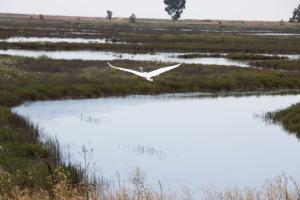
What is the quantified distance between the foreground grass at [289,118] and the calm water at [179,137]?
44cm

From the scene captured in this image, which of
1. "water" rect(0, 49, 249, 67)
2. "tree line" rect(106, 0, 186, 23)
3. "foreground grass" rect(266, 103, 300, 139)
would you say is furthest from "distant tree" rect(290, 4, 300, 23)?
"foreground grass" rect(266, 103, 300, 139)

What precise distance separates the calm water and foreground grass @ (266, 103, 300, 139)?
44 centimetres

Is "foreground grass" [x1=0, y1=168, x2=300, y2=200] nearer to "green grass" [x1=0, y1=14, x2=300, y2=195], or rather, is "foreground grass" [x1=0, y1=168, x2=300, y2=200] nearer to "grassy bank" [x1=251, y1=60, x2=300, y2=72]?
"green grass" [x1=0, y1=14, x2=300, y2=195]

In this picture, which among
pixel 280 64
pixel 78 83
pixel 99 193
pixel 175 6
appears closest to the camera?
pixel 99 193

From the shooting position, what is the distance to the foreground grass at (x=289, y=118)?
24.1 metres

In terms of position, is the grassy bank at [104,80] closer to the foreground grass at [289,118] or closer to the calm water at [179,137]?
the calm water at [179,137]

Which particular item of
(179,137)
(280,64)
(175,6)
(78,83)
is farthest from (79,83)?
(175,6)

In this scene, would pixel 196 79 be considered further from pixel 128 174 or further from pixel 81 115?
pixel 128 174

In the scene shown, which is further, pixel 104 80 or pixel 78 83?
pixel 104 80

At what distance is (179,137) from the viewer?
23.5 metres

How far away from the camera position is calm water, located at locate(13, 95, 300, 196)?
1817 centimetres

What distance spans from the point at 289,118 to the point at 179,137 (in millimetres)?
5031

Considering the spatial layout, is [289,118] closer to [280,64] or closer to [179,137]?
[179,137]

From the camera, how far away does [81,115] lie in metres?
27.6
